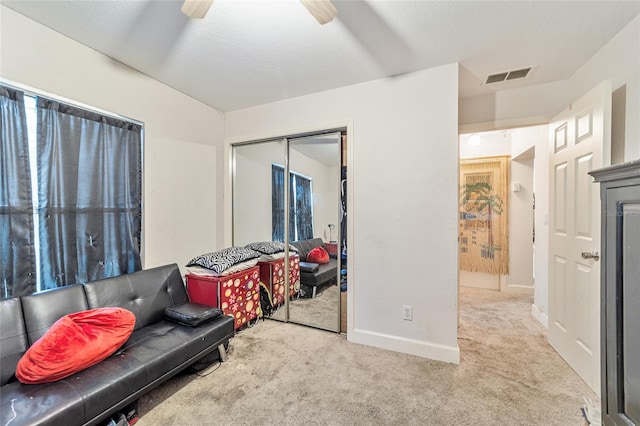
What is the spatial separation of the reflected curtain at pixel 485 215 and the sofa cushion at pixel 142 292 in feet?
13.8

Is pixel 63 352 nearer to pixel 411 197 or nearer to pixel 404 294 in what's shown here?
pixel 404 294

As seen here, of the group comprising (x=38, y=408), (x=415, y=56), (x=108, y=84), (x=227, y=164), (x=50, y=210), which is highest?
(x=415, y=56)

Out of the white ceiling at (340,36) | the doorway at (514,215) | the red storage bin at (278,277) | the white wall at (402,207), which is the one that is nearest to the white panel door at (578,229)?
the white ceiling at (340,36)

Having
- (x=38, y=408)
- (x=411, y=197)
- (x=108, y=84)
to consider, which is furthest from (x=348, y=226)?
(x=108, y=84)

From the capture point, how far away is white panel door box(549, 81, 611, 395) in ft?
5.90

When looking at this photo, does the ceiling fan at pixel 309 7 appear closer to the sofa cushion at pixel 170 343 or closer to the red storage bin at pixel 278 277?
the sofa cushion at pixel 170 343

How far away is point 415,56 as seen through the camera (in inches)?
82.4

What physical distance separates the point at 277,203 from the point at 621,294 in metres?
2.67

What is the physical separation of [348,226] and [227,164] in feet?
5.75

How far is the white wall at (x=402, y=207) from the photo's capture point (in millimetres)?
2197

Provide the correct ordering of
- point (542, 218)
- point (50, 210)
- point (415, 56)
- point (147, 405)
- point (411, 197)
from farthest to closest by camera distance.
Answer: point (542, 218)
point (411, 197)
point (415, 56)
point (50, 210)
point (147, 405)

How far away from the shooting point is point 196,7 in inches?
50.6

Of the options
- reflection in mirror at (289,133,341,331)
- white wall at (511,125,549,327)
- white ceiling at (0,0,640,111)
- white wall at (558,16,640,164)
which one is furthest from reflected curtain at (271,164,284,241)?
white wall at (511,125,549,327)

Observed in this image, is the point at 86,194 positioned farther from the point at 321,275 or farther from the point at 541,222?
the point at 541,222
